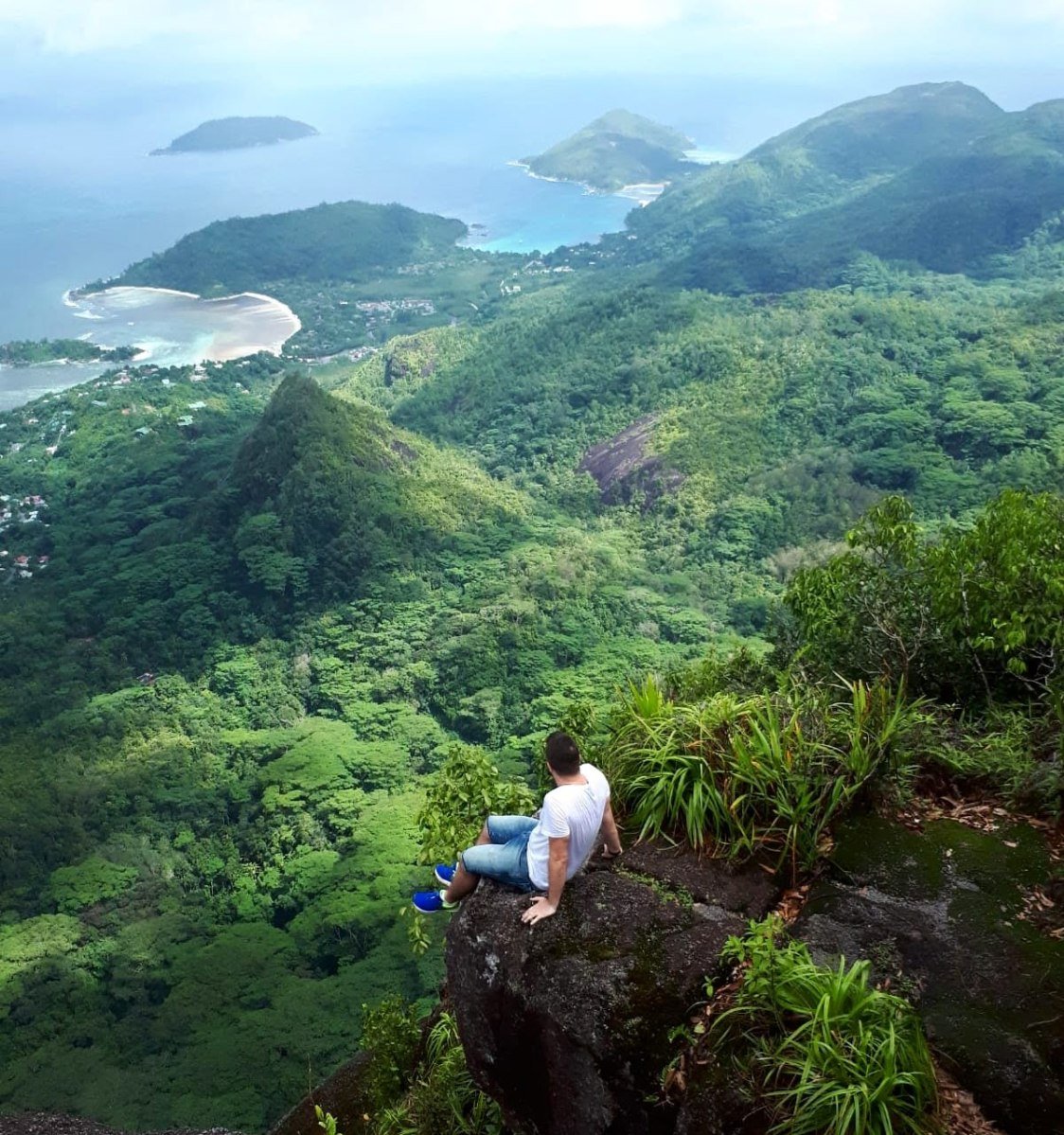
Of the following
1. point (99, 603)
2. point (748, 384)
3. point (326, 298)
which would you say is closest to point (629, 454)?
point (748, 384)

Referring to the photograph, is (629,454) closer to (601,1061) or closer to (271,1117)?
(271,1117)

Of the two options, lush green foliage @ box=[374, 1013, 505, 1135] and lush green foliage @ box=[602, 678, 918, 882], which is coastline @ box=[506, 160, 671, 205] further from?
lush green foliage @ box=[374, 1013, 505, 1135]

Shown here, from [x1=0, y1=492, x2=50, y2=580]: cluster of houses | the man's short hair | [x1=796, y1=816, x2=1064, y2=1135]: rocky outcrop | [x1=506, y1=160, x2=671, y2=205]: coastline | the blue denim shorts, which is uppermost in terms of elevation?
[x1=506, y1=160, x2=671, y2=205]: coastline

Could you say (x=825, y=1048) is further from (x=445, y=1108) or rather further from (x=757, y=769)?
(x=445, y=1108)

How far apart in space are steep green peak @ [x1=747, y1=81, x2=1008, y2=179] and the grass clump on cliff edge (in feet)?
425

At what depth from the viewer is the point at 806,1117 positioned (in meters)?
3.07

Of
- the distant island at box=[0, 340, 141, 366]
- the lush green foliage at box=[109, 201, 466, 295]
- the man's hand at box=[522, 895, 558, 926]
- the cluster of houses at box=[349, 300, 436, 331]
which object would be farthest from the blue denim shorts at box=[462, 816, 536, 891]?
the lush green foliage at box=[109, 201, 466, 295]

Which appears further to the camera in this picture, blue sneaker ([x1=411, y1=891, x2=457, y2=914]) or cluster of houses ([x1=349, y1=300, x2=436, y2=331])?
cluster of houses ([x1=349, y1=300, x2=436, y2=331])

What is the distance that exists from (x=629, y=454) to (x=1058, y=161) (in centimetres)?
6959

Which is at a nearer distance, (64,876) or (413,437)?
(64,876)

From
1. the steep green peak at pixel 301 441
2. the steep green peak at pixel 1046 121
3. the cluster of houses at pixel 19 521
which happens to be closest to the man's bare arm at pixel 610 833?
the steep green peak at pixel 301 441

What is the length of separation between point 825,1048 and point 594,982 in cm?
109

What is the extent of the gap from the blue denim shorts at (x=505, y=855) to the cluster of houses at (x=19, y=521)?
122 feet

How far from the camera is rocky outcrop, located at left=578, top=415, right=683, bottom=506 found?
4078 cm
